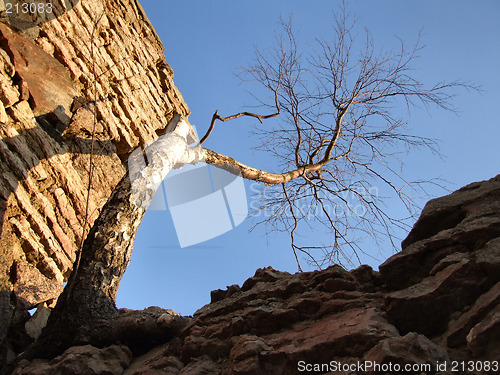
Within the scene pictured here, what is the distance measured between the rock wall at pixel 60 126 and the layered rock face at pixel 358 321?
3.52 ft

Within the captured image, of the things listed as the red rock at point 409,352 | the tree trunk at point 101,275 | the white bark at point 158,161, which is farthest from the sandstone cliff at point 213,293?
the white bark at point 158,161

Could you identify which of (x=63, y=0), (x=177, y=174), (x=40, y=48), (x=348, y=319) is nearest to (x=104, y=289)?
(x=348, y=319)

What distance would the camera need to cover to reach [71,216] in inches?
156

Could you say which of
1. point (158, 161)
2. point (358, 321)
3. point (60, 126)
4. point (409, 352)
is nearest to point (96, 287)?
point (158, 161)

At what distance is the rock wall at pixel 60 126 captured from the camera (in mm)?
3205

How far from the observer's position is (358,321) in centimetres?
191

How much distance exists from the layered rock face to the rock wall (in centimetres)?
107

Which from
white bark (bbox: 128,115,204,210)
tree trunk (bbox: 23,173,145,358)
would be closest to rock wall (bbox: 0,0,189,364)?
tree trunk (bbox: 23,173,145,358)

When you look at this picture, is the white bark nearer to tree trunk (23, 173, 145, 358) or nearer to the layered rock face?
tree trunk (23, 173, 145, 358)

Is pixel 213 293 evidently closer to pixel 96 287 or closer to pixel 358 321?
pixel 96 287

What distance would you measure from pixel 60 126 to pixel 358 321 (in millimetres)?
3896

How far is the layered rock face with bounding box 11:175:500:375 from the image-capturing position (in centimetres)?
158

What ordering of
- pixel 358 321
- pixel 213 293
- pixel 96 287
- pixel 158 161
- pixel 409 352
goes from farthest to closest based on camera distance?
pixel 158 161 → pixel 213 293 → pixel 96 287 → pixel 358 321 → pixel 409 352

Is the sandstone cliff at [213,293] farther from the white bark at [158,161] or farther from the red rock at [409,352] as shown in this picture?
the white bark at [158,161]
